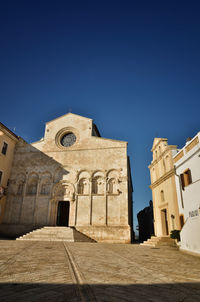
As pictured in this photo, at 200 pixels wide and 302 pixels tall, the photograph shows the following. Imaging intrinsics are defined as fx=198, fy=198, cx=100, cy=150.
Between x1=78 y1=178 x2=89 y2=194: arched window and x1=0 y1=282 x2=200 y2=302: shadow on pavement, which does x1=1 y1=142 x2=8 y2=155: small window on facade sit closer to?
x1=78 y1=178 x2=89 y2=194: arched window

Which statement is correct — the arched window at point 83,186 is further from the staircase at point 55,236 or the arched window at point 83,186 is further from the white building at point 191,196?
the white building at point 191,196

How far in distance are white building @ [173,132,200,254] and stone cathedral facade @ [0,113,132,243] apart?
7.41m

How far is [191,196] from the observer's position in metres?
10.7

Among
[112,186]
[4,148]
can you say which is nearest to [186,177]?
[112,186]

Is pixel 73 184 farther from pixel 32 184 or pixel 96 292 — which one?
pixel 96 292

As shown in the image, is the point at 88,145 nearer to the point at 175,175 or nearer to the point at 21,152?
the point at 21,152

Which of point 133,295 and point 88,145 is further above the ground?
point 88,145

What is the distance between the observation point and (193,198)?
1043 centimetres

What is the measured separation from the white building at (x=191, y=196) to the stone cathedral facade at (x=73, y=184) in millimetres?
7411

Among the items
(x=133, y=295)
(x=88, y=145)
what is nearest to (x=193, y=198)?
(x=133, y=295)

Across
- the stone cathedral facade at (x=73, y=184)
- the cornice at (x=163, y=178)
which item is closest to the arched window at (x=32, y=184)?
the stone cathedral facade at (x=73, y=184)

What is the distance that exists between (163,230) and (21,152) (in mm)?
17977

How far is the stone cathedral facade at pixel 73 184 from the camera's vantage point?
1944 centimetres

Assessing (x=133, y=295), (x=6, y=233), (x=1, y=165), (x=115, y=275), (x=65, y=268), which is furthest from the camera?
(x=1, y=165)
